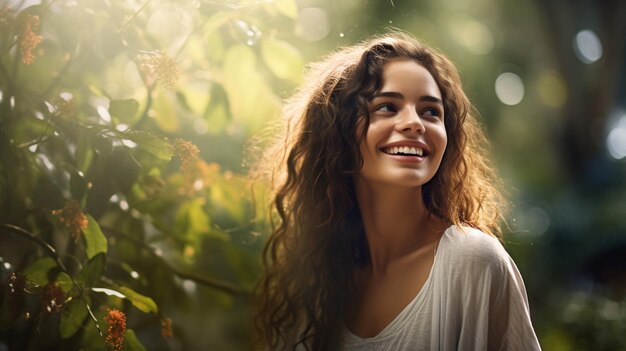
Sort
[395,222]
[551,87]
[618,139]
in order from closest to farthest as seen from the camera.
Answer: [395,222] < [618,139] < [551,87]

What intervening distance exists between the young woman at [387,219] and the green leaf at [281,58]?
0.03 metres

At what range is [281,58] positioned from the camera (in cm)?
92

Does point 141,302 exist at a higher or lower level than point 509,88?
lower

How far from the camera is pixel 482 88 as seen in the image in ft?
4.48

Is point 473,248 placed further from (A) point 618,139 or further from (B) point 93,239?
(A) point 618,139

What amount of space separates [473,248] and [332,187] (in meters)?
0.20

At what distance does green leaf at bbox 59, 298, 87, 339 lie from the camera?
76 cm

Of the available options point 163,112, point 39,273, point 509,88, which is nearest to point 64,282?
point 39,273

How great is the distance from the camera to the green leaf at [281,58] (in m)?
0.91

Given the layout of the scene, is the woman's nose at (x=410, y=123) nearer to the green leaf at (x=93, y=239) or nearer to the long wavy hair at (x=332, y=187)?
the long wavy hair at (x=332, y=187)

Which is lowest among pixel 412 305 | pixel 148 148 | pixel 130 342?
pixel 130 342

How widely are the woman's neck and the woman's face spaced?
0.04 m

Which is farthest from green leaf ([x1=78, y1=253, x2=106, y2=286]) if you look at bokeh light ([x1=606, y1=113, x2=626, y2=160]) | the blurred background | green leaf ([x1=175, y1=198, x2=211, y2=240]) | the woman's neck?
bokeh light ([x1=606, y1=113, x2=626, y2=160])

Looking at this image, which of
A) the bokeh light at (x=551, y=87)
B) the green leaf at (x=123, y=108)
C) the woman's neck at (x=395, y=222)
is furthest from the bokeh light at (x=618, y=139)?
the green leaf at (x=123, y=108)
